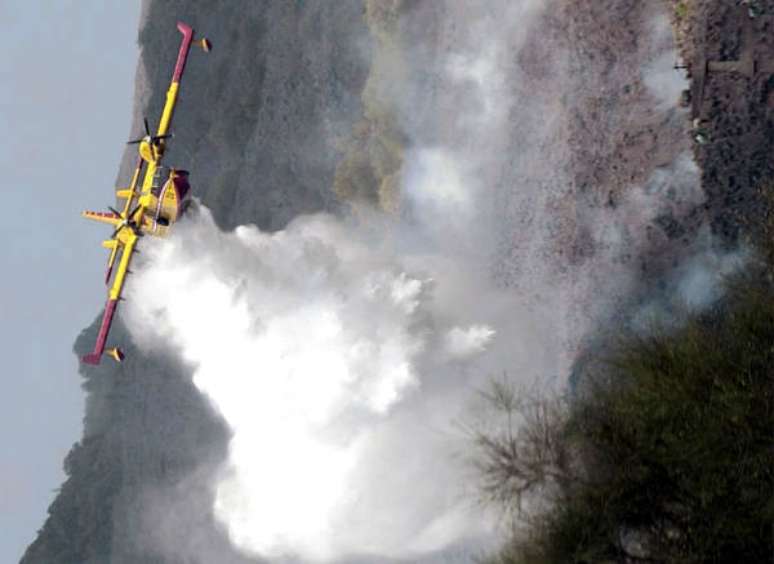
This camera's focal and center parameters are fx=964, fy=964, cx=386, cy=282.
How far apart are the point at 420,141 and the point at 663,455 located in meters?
11.4

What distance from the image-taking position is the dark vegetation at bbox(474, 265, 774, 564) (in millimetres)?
14945

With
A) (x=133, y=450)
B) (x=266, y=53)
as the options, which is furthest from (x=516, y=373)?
(x=133, y=450)

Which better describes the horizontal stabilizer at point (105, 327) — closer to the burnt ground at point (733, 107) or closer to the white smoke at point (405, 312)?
the white smoke at point (405, 312)

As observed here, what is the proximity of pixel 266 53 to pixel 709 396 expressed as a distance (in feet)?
57.8

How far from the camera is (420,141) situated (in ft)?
79.7

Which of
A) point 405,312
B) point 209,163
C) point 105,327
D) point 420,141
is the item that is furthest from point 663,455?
point 209,163

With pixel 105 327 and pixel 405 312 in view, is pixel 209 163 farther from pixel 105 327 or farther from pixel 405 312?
pixel 405 312

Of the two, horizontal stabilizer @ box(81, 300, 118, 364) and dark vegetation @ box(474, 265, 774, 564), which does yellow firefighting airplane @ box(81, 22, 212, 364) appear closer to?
horizontal stabilizer @ box(81, 300, 118, 364)

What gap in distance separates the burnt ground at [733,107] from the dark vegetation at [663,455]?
6.06 feet

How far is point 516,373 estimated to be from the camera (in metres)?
21.6

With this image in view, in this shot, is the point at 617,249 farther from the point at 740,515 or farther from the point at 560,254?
the point at 740,515

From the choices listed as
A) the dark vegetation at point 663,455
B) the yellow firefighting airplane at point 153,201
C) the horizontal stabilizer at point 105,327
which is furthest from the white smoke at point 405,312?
the dark vegetation at point 663,455

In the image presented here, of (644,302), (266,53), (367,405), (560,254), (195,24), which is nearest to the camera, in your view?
(644,302)

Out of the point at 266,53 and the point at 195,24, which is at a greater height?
the point at 195,24
